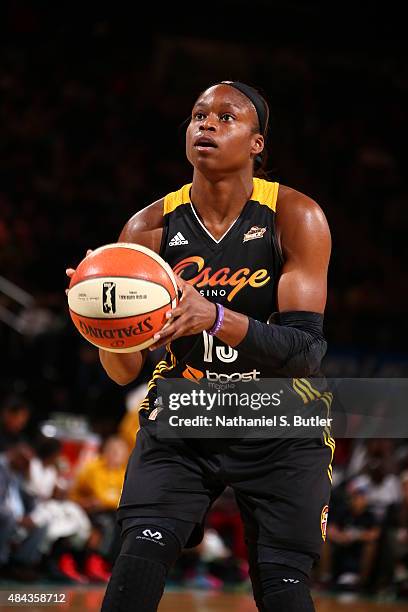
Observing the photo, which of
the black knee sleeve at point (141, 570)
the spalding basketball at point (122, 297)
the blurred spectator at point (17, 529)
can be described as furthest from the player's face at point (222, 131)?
the blurred spectator at point (17, 529)

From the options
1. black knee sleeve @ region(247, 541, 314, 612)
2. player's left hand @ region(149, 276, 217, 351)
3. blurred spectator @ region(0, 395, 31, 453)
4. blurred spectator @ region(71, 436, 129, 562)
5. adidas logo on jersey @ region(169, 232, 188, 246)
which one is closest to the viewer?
player's left hand @ region(149, 276, 217, 351)

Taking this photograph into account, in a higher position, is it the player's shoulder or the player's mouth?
the player's mouth

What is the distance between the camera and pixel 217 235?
141 inches

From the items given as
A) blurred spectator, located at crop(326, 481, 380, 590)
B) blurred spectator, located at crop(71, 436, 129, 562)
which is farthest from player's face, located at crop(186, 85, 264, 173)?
blurred spectator, located at crop(326, 481, 380, 590)

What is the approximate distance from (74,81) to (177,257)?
12592 mm

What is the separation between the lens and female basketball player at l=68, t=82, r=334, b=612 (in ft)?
10.2

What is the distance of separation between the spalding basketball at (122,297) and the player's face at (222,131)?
500mm

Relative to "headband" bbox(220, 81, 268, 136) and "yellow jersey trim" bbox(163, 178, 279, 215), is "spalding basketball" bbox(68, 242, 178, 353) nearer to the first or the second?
"yellow jersey trim" bbox(163, 178, 279, 215)

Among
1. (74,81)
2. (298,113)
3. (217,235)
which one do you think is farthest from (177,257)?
(298,113)

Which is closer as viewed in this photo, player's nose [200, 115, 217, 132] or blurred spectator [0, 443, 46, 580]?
player's nose [200, 115, 217, 132]

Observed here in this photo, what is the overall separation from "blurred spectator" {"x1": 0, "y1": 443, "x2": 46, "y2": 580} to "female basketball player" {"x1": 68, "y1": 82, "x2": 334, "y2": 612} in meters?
4.47

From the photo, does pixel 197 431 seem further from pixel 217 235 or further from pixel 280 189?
pixel 280 189

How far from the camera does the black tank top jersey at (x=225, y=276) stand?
343 cm

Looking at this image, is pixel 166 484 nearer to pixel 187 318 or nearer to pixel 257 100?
pixel 187 318
